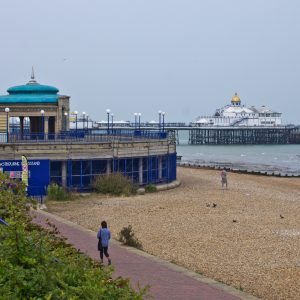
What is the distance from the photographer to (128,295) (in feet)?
24.0

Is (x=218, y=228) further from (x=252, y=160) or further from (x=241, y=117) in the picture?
(x=241, y=117)

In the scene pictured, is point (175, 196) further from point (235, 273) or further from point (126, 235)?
point (235, 273)

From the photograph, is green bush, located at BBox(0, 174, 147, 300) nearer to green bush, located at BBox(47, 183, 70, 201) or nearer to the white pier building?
green bush, located at BBox(47, 183, 70, 201)

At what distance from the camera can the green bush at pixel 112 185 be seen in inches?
1234

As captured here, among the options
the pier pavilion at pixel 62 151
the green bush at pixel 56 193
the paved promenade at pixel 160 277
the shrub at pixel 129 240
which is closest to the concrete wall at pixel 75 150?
the pier pavilion at pixel 62 151

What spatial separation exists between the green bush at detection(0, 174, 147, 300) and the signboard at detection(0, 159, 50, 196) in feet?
65.3

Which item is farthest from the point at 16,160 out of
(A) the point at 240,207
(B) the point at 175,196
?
(A) the point at 240,207

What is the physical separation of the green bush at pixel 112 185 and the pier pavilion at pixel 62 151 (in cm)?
62

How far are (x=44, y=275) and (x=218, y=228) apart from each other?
1501cm

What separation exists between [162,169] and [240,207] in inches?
359

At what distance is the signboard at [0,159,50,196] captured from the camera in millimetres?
29047

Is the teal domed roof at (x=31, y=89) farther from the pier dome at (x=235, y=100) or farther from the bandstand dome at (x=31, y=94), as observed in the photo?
the pier dome at (x=235, y=100)

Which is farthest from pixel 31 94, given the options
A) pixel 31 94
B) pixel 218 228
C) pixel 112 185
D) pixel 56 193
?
pixel 218 228

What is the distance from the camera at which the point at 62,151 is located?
31.0 m
